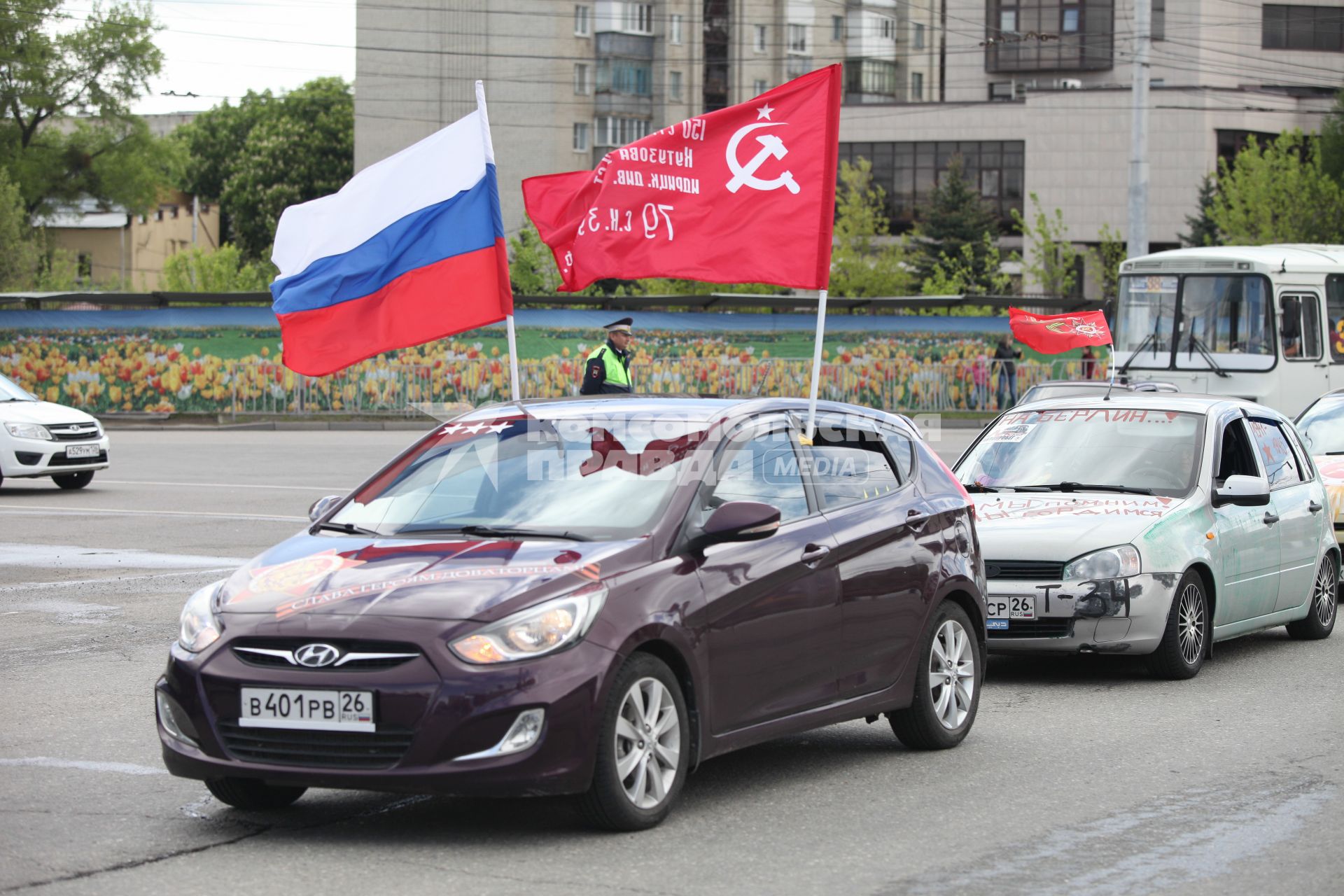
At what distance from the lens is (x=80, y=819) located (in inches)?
241

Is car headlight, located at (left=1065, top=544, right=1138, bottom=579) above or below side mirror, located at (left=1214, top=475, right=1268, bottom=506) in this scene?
below

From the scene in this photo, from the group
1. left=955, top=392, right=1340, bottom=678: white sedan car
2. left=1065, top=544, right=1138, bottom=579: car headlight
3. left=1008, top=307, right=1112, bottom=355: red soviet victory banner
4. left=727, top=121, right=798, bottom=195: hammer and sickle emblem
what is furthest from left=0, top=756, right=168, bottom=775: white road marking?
left=1008, top=307, right=1112, bottom=355: red soviet victory banner

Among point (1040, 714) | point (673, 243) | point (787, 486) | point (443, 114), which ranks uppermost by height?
Answer: point (443, 114)

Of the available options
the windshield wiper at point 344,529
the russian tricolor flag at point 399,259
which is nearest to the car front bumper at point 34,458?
the russian tricolor flag at point 399,259

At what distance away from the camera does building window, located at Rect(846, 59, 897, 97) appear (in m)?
94.5

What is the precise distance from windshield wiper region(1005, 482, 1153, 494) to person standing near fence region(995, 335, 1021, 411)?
2999 centimetres

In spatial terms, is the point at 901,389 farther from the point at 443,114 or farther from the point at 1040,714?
the point at 443,114

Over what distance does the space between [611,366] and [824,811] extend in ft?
37.6

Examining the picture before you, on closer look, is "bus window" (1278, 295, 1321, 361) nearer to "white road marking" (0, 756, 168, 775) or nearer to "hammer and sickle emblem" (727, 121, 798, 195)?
"hammer and sickle emblem" (727, 121, 798, 195)

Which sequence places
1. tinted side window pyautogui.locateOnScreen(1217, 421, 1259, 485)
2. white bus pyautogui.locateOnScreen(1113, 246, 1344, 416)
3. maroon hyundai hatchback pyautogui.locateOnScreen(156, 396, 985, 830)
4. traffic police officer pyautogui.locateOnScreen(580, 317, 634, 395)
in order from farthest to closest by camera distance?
white bus pyautogui.locateOnScreen(1113, 246, 1344, 416) < traffic police officer pyautogui.locateOnScreen(580, 317, 634, 395) < tinted side window pyautogui.locateOnScreen(1217, 421, 1259, 485) < maroon hyundai hatchback pyautogui.locateOnScreen(156, 396, 985, 830)

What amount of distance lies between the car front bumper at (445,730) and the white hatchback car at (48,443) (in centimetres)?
1595

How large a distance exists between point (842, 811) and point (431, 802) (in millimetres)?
1469

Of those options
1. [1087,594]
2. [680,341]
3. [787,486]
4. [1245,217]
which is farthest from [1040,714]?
[1245,217]

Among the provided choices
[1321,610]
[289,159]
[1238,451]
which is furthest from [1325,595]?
[289,159]
